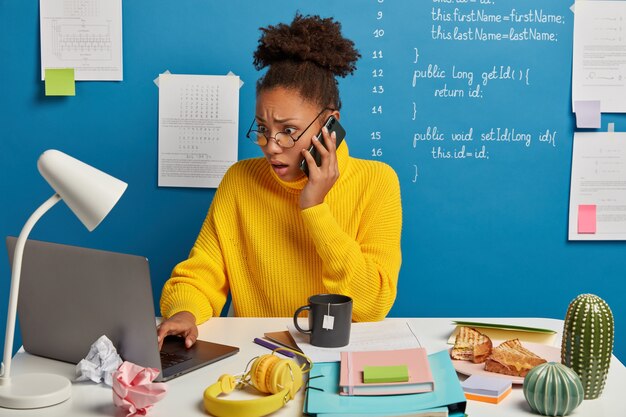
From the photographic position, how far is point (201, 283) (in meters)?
1.85

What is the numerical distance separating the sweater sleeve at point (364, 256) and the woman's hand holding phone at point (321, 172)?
0.03 metres

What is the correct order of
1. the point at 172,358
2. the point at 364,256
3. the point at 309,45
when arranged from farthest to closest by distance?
the point at 309,45, the point at 364,256, the point at 172,358

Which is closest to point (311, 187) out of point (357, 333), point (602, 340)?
point (357, 333)

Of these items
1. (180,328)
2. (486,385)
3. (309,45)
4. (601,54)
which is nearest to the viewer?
(486,385)

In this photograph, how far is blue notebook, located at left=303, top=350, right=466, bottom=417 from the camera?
1128 mm

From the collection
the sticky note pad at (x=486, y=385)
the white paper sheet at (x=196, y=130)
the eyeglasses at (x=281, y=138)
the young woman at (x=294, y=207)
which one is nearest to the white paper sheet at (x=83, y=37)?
the white paper sheet at (x=196, y=130)

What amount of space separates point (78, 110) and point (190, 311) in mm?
1280

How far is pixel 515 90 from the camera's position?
2.61 m

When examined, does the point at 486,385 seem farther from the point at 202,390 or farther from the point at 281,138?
the point at 281,138

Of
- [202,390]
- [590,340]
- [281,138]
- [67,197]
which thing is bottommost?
[202,390]

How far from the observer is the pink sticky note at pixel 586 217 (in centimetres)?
264

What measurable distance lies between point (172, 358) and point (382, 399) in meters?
0.42

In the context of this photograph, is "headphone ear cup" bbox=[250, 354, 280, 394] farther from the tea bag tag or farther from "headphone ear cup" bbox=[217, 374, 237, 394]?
the tea bag tag

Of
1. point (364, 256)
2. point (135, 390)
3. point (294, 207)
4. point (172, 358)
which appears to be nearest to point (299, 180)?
point (294, 207)
